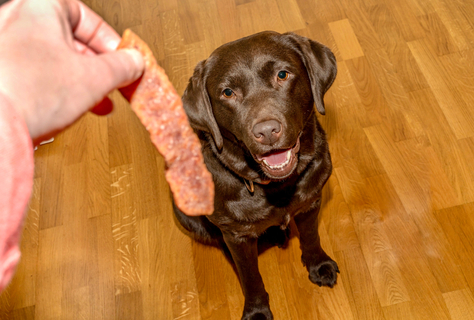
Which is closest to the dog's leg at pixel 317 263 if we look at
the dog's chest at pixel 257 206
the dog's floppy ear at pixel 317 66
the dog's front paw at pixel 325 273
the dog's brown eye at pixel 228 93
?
the dog's front paw at pixel 325 273

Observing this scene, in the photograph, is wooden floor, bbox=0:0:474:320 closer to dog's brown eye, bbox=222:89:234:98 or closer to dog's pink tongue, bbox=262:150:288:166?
dog's pink tongue, bbox=262:150:288:166

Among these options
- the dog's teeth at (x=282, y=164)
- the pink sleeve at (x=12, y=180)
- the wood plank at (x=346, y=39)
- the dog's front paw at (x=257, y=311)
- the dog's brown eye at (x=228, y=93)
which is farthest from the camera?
the wood plank at (x=346, y=39)

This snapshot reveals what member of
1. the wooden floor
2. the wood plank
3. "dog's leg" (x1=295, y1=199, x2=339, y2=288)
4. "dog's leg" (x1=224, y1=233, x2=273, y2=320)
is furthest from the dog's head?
the wood plank

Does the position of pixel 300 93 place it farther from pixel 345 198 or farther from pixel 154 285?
pixel 154 285

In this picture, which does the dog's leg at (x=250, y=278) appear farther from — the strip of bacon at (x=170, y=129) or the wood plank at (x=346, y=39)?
the wood plank at (x=346, y=39)

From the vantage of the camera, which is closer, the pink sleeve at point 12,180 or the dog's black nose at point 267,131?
the pink sleeve at point 12,180

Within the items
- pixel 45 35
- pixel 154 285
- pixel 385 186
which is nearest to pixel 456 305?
pixel 385 186
